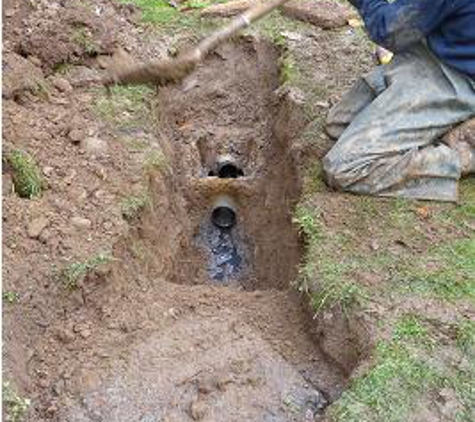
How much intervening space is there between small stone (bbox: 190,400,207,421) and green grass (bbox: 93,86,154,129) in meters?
2.07

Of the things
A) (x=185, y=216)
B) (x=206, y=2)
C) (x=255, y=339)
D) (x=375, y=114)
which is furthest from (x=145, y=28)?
(x=255, y=339)

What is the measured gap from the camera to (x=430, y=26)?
3.96 m

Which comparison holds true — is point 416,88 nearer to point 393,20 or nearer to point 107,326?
point 393,20

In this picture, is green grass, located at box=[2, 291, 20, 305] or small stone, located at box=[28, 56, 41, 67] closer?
green grass, located at box=[2, 291, 20, 305]

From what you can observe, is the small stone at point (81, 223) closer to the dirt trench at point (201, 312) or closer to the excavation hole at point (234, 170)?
the dirt trench at point (201, 312)

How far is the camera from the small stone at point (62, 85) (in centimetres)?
485

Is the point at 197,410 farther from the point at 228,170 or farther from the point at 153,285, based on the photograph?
the point at 228,170

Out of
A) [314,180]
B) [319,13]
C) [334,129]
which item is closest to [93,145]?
[314,180]

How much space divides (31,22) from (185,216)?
1.67 m

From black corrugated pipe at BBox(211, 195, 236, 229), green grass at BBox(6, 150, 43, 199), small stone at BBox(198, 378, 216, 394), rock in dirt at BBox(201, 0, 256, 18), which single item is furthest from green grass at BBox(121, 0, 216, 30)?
small stone at BBox(198, 378, 216, 394)

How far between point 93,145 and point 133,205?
563 millimetres

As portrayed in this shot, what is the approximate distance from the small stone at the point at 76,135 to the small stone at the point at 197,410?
1.90 meters

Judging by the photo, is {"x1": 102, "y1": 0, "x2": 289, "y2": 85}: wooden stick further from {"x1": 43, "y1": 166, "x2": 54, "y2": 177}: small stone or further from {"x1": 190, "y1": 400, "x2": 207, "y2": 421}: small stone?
{"x1": 190, "y1": 400, "x2": 207, "y2": 421}: small stone

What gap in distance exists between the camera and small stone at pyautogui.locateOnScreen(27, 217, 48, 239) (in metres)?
3.73
